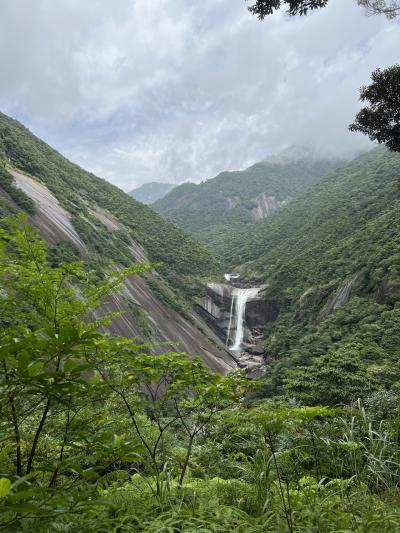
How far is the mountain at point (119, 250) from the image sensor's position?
24500 mm

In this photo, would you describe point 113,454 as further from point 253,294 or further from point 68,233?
point 253,294

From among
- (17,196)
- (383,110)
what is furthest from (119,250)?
(383,110)

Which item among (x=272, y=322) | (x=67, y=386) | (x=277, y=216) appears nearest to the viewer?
(x=67, y=386)

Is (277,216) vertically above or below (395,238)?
above

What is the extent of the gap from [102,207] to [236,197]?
97.0 m

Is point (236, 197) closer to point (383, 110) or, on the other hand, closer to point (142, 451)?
point (383, 110)

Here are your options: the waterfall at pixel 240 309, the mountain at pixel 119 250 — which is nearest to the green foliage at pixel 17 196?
the mountain at pixel 119 250

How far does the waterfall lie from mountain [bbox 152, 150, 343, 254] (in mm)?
44707

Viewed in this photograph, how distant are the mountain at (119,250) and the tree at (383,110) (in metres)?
7.17

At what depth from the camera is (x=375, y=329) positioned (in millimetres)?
22219

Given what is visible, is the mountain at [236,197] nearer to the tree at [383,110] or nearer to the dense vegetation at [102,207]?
the dense vegetation at [102,207]

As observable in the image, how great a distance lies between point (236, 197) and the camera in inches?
5679

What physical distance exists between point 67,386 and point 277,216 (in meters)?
93.4

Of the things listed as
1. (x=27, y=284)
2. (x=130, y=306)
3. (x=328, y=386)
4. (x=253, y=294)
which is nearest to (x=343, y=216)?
(x=253, y=294)
